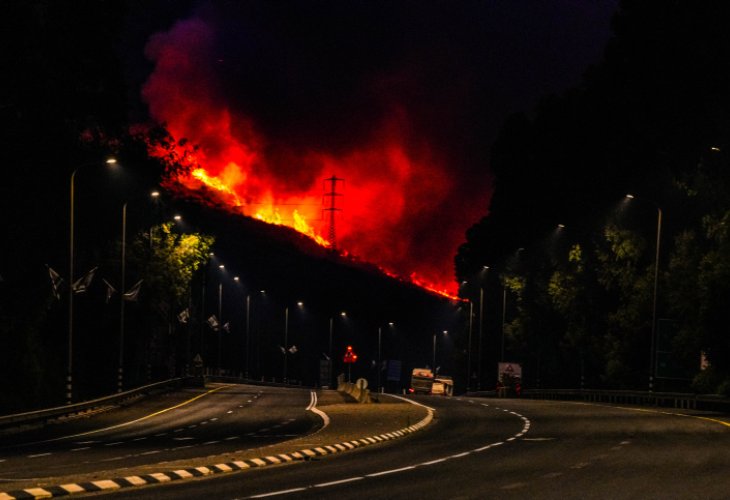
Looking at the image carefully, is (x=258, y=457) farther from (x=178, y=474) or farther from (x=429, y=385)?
(x=429, y=385)

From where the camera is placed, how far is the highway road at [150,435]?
2581 cm

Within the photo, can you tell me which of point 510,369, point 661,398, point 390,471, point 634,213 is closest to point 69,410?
point 390,471

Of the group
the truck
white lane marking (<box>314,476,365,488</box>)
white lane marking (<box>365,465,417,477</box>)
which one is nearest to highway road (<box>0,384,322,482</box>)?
white lane marking (<box>314,476,365,488</box>)

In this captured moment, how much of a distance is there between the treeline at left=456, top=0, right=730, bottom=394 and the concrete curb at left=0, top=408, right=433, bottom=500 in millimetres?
27641

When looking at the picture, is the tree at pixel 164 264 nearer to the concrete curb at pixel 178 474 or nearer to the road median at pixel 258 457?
the road median at pixel 258 457

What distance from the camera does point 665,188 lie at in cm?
7688

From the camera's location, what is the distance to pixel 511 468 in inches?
907

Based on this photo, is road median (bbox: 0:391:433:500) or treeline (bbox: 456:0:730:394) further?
treeline (bbox: 456:0:730:394)

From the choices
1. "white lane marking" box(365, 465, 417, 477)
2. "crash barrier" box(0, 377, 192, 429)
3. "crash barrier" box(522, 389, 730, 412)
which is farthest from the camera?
"crash barrier" box(522, 389, 730, 412)

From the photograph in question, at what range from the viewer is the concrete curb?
17.9 metres

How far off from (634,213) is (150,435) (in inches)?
1819

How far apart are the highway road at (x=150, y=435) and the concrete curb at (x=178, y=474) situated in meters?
1.02

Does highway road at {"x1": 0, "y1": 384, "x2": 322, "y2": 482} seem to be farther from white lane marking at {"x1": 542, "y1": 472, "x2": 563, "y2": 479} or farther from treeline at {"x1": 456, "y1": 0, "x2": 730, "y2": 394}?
treeline at {"x1": 456, "y1": 0, "x2": 730, "y2": 394}

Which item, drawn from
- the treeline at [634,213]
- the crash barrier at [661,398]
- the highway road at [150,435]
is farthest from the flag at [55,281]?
the crash barrier at [661,398]
